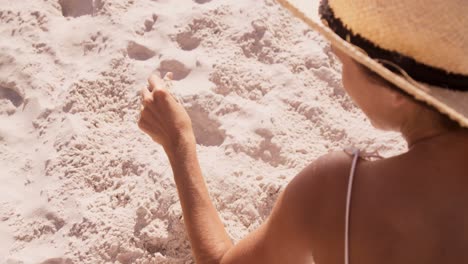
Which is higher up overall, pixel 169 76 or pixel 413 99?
pixel 413 99

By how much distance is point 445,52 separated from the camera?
96 cm

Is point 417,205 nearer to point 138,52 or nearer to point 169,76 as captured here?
point 169,76

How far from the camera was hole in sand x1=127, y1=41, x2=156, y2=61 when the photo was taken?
1.98 m

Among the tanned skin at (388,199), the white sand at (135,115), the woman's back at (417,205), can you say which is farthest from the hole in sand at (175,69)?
the woman's back at (417,205)

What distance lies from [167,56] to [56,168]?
1.57ft

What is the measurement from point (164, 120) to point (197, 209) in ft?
0.87

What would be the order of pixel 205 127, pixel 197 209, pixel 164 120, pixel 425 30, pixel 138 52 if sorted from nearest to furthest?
pixel 425 30 → pixel 197 209 → pixel 164 120 → pixel 205 127 → pixel 138 52

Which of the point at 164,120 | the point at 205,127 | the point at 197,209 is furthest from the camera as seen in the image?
the point at 205,127

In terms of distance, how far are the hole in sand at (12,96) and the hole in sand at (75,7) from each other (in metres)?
0.32

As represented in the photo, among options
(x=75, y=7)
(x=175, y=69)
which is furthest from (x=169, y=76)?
(x=75, y=7)

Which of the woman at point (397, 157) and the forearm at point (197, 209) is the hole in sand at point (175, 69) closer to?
the forearm at point (197, 209)

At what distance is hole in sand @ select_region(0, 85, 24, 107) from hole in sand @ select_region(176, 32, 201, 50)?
508 millimetres

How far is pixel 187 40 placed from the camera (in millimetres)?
2014

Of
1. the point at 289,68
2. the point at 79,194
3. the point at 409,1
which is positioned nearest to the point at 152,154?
the point at 79,194
